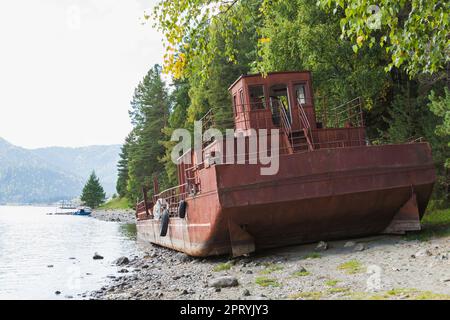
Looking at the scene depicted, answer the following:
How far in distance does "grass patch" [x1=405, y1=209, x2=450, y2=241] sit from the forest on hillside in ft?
3.29

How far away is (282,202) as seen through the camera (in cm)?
1261

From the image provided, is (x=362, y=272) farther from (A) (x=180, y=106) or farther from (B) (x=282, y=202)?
(A) (x=180, y=106)

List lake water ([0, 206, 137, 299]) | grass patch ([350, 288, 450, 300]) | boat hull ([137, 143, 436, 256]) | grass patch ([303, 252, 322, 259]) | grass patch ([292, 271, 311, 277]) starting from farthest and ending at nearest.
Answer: lake water ([0, 206, 137, 299]) < boat hull ([137, 143, 436, 256]) < grass patch ([303, 252, 322, 259]) < grass patch ([292, 271, 311, 277]) < grass patch ([350, 288, 450, 300])

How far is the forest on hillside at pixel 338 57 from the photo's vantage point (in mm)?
6941

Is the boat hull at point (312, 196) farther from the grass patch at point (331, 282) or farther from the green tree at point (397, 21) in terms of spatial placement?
the green tree at point (397, 21)

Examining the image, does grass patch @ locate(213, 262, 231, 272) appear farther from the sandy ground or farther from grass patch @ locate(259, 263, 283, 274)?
grass patch @ locate(259, 263, 283, 274)

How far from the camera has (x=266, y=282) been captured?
9.93 meters

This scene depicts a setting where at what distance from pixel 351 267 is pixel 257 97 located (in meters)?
6.98

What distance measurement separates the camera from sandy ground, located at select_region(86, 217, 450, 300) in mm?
7871

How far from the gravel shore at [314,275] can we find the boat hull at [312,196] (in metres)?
0.59

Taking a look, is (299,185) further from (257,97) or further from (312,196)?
(257,97)

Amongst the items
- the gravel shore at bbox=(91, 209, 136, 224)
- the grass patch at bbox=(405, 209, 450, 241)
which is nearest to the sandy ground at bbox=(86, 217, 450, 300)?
the grass patch at bbox=(405, 209, 450, 241)

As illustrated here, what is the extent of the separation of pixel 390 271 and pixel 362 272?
22.5 inches

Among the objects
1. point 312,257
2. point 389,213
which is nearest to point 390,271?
point 312,257
